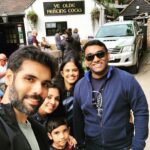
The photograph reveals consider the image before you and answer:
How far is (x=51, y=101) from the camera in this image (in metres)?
3.04

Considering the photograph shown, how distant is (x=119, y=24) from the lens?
1159 centimetres

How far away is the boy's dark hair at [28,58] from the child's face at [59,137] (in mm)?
1326

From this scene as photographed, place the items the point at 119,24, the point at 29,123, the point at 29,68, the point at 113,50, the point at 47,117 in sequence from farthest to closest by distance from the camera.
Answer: the point at 119,24, the point at 113,50, the point at 47,117, the point at 29,123, the point at 29,68

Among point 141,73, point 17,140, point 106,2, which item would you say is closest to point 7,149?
point 17,140

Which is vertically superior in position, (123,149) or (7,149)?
(7,149)

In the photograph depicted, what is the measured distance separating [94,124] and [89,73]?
0.44 metres

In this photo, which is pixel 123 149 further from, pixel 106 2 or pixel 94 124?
pixel 106 2

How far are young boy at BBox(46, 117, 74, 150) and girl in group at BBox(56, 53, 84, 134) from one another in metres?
0.23

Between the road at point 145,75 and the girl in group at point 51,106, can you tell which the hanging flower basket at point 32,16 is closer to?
the road at point 145,75

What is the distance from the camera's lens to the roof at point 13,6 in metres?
27.0

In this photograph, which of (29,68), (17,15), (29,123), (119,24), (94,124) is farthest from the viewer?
(17,15)

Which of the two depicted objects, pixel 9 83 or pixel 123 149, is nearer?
pixel 9 83

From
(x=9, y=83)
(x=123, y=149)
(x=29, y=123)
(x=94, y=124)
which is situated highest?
(x=9, y=83)

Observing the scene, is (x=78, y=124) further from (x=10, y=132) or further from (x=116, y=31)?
(x=116, y=31)
